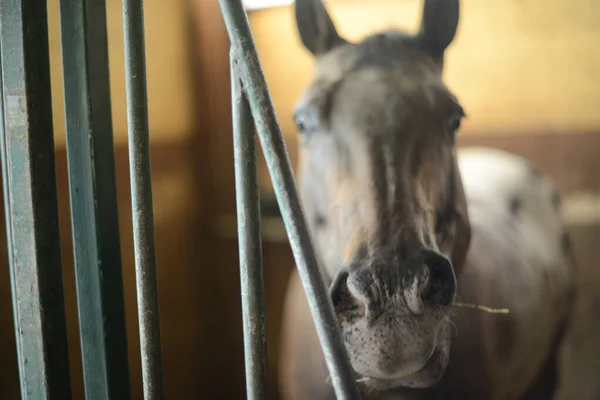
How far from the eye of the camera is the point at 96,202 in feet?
1.65

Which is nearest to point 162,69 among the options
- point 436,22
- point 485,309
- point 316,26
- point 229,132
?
point 229,132

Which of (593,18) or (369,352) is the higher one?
(593,18)

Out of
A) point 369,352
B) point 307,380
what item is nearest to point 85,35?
point 369,352

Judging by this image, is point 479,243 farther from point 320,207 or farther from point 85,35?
point 85,35

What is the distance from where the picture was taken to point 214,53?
0.91 metres

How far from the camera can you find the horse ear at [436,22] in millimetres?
817

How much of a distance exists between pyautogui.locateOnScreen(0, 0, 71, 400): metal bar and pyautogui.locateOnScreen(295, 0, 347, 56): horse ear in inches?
17.7

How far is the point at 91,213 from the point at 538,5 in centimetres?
76

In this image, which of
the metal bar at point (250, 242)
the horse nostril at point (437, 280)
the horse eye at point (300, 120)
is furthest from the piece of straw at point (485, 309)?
the metal bar at point (250, 242)

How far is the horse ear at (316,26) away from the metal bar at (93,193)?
0.40 metres

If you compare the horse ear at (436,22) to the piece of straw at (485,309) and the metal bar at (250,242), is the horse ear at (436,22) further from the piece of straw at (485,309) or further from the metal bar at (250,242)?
the metal bar at (250,242)

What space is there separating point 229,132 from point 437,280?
45cm

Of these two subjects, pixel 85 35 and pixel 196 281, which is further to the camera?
pixel 196 281

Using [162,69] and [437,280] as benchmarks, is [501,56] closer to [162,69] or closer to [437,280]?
[437,280]
